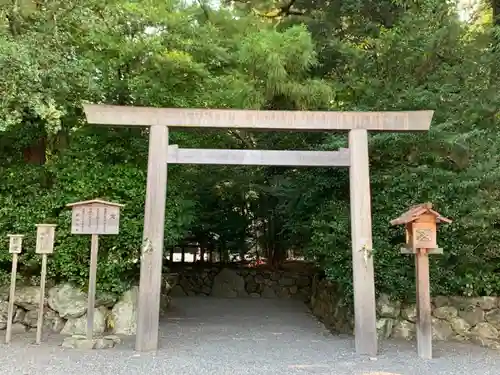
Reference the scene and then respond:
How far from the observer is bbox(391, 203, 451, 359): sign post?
5.75 metres

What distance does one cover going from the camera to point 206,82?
789cm

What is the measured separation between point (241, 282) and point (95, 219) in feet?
28.0

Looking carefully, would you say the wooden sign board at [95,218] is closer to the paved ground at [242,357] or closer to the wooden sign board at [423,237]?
the paved ground at [242,357]

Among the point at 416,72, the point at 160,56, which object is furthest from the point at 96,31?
the point at 416,72

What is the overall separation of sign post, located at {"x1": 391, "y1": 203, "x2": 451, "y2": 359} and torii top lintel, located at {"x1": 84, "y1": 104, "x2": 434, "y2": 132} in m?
1.30

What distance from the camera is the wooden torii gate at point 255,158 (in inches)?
232

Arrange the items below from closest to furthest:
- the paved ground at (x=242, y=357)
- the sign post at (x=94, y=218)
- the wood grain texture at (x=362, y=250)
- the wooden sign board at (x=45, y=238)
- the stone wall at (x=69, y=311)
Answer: the paved ground at (x=242, y=357)
the wood grain texture at (x=362, y=250)
the sign post at (x=94, y=218)
the wooden sign board at (x=45, y=238)
the stone wall at (x=69, y=311)

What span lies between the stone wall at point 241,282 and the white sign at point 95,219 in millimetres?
7727

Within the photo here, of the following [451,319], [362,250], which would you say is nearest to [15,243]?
[362,250]

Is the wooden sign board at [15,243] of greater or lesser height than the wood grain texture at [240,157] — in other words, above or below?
below

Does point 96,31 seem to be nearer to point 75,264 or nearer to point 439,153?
point 75,264

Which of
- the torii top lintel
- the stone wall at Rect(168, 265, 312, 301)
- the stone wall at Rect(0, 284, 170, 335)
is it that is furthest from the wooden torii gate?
the stone wall at Rect(168, 265, 312, 301)

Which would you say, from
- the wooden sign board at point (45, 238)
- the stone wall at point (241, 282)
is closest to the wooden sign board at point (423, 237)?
the wooden sign board at point (45, 238)

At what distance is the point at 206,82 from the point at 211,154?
225 cm
